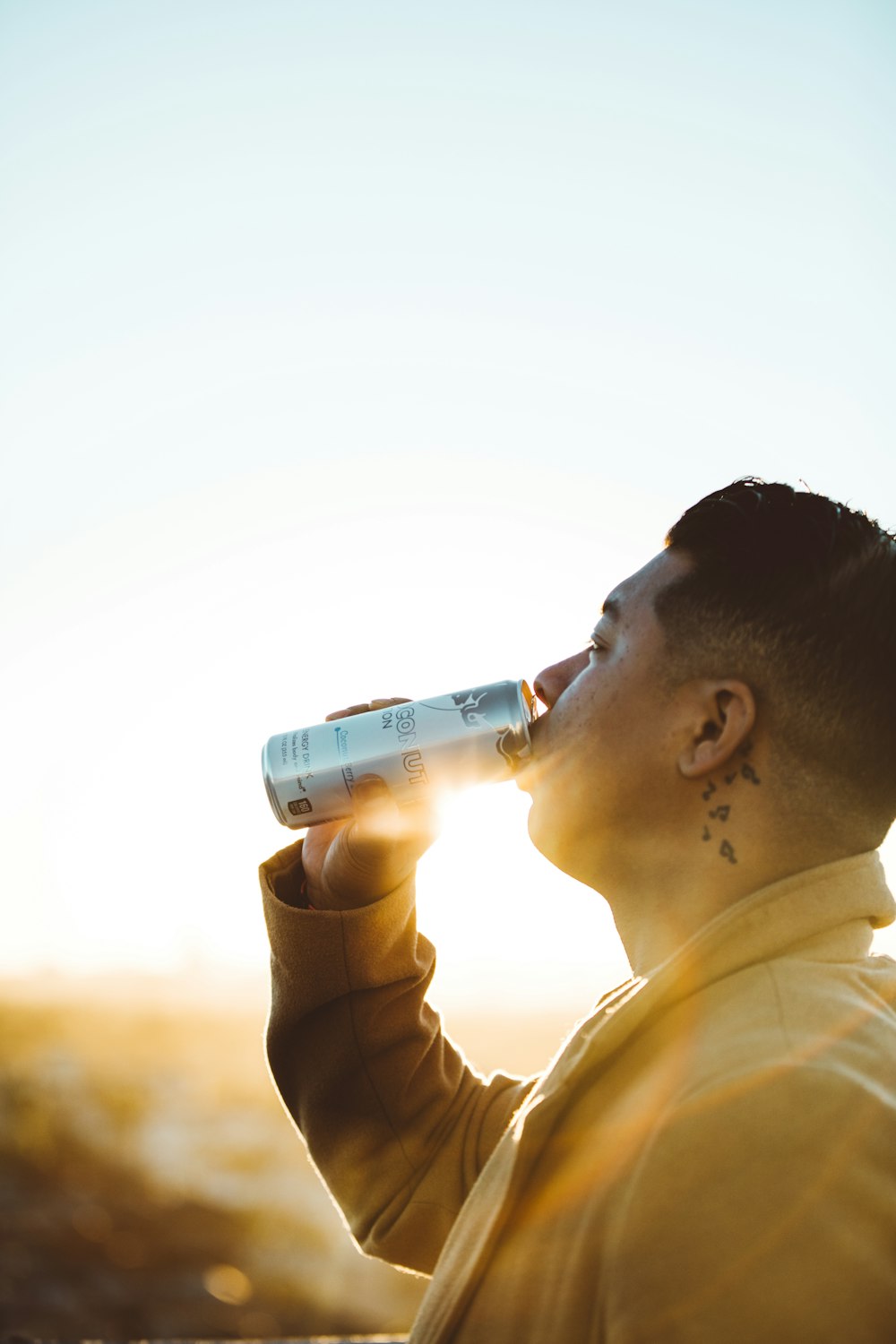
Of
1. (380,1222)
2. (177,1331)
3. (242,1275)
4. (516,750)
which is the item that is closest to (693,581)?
(516,750)

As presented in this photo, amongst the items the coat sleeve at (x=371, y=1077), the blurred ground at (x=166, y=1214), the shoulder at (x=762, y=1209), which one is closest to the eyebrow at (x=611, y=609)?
the coat sleeve at (x=371, y=1077)

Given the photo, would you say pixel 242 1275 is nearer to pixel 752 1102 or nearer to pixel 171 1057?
pixel 752 1102

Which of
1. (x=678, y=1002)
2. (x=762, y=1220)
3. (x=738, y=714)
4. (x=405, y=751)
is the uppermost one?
(x=405, y=751)

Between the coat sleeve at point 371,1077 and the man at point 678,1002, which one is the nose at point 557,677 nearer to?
the man at point 678,1002

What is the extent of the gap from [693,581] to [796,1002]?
79 cm

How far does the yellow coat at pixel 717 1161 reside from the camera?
956 millimetres

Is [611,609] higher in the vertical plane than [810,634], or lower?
higher

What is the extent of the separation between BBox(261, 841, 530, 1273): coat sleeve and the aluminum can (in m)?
0.22

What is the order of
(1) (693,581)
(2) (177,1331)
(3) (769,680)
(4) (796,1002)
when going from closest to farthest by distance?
(4) (796,1002)
(3) (769,680)
(1) (693,581)
(2) (177,1331)

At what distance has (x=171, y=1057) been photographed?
41.8 feet

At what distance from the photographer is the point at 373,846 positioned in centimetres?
196

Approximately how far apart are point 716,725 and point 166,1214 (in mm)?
7079

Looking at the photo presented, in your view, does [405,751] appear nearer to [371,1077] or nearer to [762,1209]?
Answer: [371,1077]

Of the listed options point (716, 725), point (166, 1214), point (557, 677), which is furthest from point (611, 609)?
point (166, 1214)
